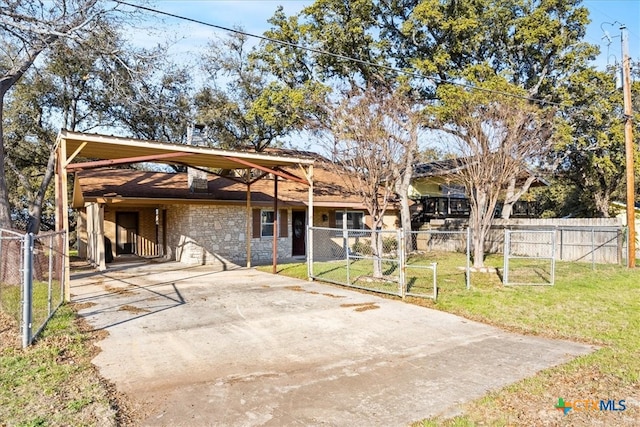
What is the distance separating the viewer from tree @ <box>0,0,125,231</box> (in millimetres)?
12086

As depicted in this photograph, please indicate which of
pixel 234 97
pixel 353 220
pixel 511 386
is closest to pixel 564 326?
pixel 511 386

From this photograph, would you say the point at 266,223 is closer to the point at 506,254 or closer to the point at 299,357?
the point at 506,254

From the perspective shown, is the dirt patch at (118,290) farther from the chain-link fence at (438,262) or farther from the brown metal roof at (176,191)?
the chain-link fence at (438,262)

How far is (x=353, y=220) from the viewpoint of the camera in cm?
1995

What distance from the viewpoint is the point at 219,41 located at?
78.6 feet

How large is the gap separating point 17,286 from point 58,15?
8749 mm

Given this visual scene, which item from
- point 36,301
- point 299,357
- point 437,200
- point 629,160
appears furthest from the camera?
point 437,200

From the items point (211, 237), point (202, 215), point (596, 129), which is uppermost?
point (596, 129)

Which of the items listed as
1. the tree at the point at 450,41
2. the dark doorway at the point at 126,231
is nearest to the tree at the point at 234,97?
the tree at the point at 450,41

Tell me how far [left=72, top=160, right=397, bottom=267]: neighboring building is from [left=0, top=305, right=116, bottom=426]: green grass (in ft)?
29.6

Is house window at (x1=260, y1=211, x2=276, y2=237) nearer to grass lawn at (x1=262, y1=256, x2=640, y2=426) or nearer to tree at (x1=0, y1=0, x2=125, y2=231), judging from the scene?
grass lawn at (x1=262, y1=256, x2=640, y2=426)

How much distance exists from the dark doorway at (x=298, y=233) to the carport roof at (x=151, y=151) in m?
5.56

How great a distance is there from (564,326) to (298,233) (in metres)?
12.7

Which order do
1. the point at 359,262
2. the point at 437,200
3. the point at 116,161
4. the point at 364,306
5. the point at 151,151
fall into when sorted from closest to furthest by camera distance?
the point at 364,306 → the point at 116,161 → the point at 151,151 → the point at 359,262 → the point at 437,200
